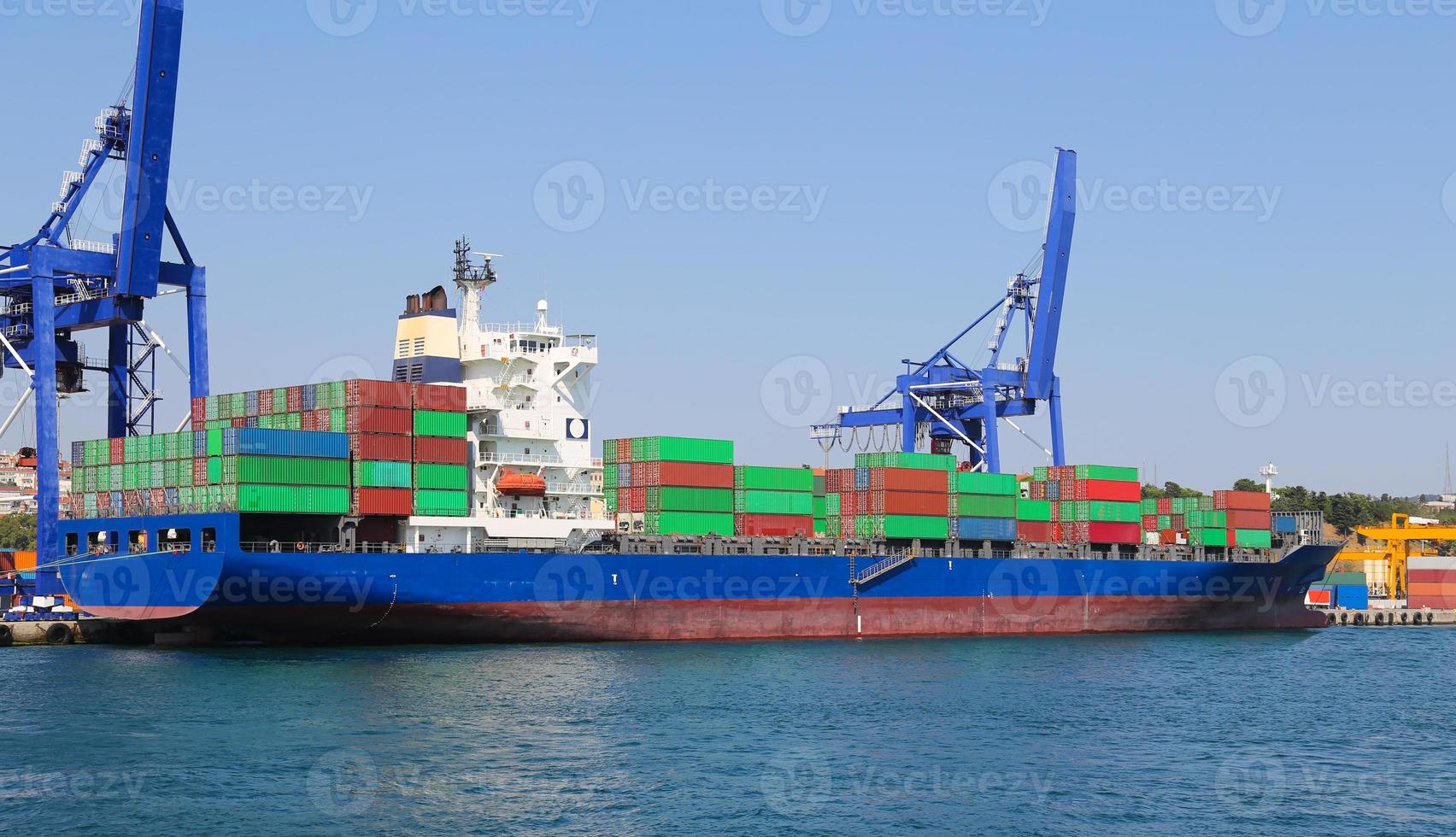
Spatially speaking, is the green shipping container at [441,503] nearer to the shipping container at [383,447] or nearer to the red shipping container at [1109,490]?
the shipping container at [383,447]

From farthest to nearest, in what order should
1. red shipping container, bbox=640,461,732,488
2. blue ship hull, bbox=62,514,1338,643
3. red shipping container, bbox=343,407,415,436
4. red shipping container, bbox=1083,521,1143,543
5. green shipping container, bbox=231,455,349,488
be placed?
red shipping container, bbox=1083,521,1143,543
red shipping container, bbox=640,461,732,488
red shipping container, bbox=343,407,415,436
blue ship hull, bbox=62,514,1338,643
green shipping container, bbox=231,455,349,488

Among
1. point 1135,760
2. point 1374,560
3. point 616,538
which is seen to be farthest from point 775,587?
point 1374,560

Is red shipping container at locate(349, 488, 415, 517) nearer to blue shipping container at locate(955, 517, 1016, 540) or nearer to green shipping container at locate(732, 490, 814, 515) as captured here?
green shipping container at locate(732, 490, 814, 515)

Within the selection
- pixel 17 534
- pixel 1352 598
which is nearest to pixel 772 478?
pixel 1352 598

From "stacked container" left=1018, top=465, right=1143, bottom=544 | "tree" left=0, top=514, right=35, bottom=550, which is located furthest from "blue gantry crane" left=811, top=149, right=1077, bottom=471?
"tree" left=0, top=514, right=35, bottom=550

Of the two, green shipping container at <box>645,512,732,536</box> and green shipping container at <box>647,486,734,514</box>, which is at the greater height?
green shipping container at <box>647,486,734,514</box>

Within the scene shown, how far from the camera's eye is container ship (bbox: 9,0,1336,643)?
47344mm

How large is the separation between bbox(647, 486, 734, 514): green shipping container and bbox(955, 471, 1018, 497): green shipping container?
1156 cm

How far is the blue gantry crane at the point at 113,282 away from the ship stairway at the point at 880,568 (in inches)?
1019

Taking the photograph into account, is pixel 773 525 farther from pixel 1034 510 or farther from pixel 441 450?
pixel 1034 510

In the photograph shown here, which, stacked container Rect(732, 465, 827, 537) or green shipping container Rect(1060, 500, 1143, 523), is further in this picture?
green shipping container Rect(1060, 500, 1143, 523)

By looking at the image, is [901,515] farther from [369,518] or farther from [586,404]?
[369,518]

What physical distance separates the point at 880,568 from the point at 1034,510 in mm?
10655

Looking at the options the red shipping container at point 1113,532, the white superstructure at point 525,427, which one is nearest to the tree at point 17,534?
the white superstructure at point 525,427
